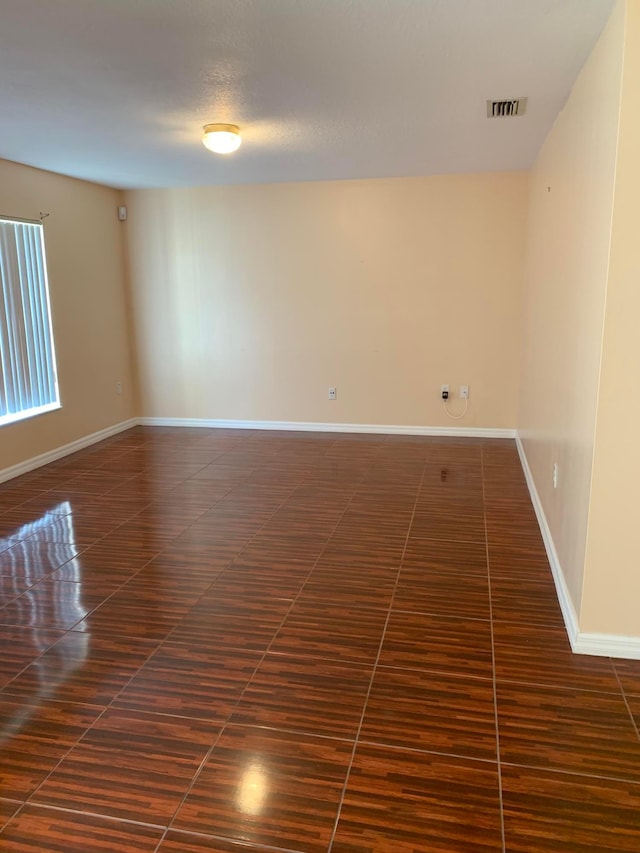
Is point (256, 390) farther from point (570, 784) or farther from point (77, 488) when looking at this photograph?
point (570, 784)

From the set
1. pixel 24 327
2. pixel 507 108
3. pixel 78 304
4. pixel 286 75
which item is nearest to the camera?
pixel 286 75

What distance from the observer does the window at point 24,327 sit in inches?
189

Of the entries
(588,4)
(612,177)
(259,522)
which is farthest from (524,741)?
(588,4)

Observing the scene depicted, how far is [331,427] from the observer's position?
6305 millimetres

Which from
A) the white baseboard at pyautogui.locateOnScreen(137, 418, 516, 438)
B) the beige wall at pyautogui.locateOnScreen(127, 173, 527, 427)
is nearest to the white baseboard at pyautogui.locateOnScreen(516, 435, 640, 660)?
the white baseboard at pyautogui.locateOnScreen(137, 418, 516, 438)

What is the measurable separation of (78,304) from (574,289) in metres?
4.32

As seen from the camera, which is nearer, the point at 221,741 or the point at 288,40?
the point at 221,741

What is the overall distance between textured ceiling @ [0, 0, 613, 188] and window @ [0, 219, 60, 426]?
2.12 ft

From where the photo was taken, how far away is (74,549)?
3.60 meters

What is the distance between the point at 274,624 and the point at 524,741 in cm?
113

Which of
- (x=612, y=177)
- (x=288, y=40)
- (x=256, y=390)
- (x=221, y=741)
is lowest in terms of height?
(x=221, y=741)

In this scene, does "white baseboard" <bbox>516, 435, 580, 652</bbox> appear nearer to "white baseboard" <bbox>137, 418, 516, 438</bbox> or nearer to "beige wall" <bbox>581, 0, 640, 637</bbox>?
"beige wall" <bbox>581, 0, 640, 637</bbox>

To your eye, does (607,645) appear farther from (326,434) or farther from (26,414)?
(26,414)

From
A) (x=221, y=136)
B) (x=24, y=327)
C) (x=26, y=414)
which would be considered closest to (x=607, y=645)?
(x=221, y=136)
